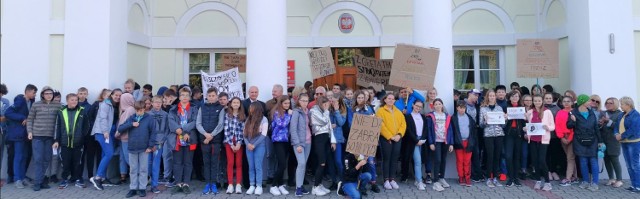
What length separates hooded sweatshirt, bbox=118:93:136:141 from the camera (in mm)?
7840

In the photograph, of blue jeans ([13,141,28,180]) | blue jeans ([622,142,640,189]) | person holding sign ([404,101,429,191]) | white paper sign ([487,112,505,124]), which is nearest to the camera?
blue jeans ([622,142,640,189])

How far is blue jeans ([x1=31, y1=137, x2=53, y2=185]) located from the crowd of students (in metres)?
0.02

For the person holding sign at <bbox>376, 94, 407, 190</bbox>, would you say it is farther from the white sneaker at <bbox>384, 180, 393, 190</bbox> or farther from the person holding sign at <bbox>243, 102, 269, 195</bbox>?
the person holding sign at <bbox>243, 102, 269, 195</bbox>

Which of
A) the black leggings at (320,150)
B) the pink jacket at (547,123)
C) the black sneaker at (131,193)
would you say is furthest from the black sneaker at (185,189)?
the pink jacket at (547,123)

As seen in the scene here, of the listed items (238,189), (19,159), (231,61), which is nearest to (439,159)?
(238,189)

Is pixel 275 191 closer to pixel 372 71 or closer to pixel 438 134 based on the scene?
pixel 438 134

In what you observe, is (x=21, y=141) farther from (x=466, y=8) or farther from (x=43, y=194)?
(x=466, y=8)

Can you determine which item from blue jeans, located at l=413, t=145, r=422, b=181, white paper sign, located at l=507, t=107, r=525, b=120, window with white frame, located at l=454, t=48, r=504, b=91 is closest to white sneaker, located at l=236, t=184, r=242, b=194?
blue jeans, located at l=413, t=145, r=422, b=181

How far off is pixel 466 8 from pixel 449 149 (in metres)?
5.74

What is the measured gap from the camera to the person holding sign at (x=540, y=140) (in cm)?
796

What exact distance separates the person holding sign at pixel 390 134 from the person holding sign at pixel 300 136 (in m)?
1.27

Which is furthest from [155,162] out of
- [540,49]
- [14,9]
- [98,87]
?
[540,49]

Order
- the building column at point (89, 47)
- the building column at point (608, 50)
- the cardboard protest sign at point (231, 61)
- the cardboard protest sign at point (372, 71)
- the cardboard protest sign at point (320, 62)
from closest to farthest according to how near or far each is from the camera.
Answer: the building column at point (89, 47), the building column at point (608, 50), the cardboard protest sign at point (320, 62), the cardboard protest sign at point (372, 71), the cardboard protest sign at point (231, 61)

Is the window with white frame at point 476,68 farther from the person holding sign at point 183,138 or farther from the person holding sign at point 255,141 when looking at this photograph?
the person holding sign at point 183,138
